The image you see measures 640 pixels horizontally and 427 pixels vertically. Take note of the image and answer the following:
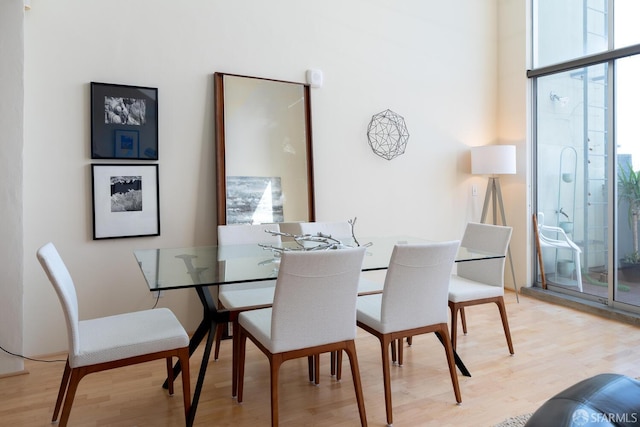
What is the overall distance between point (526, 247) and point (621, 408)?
12.6 ft

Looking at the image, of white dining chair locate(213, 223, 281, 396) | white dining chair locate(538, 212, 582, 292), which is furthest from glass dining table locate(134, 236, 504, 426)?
white dining chair locate(538, 212, 582, 292)

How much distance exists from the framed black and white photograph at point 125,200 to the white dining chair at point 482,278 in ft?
7.08

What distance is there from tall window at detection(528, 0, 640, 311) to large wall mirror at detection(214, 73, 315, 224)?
8.15 feet

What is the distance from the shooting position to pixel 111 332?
205 centimetres

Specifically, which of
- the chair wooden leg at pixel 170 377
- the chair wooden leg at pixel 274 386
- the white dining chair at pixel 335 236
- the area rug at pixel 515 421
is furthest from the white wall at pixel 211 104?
the area rug at pixel 515 421

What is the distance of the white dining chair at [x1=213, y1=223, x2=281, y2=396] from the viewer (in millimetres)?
2625

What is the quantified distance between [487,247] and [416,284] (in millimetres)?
1194

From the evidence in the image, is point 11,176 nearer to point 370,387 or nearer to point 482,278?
point 370,387

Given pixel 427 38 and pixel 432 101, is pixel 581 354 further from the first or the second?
pixel 427 38

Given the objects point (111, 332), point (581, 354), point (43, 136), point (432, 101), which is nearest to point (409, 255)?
point (111, 332)

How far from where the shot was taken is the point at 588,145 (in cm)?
407

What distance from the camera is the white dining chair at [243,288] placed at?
2.62 m

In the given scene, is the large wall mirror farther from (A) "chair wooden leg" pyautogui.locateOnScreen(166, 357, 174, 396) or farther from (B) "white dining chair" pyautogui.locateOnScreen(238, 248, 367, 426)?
(B) "white dining chair" pyautogui.locateOnScreen(238, 248, 367, 426)

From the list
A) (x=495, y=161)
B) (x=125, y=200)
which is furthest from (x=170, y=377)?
(x=495, y=161)
